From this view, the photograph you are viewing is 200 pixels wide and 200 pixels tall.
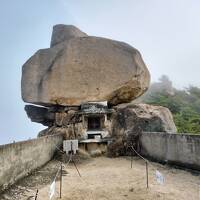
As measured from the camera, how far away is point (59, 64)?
1845cm

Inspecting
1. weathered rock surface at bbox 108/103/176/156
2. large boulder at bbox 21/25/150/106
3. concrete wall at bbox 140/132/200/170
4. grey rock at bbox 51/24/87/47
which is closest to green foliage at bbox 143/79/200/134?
weathered rock surface at bbox 108/103/176/156

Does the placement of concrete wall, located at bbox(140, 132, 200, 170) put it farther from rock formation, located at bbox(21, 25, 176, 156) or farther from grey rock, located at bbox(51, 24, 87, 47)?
grey rock, located at bbox(51, 24, 87, 47)

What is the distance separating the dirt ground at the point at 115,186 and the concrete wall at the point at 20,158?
1.08ft

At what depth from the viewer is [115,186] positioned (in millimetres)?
8172

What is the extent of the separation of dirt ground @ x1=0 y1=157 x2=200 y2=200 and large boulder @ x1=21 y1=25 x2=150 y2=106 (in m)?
7.97

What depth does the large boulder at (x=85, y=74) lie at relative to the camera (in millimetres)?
17953

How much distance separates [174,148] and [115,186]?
13.5 feet

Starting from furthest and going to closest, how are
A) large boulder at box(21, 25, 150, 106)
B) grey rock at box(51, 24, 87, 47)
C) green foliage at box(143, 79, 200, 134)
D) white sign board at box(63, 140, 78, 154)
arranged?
1. green foliage at box(143, 79, 200, 134)
2. grey rock at box(51, 24, 87, 47)
3. large boulder at box(21, 25, 150, 106)
4. white sign board at box(63, 140, 78, 154)

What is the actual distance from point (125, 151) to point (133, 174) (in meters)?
5.46

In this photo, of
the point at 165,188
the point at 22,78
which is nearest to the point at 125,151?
the point at 165,188

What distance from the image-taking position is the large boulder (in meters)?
18.0

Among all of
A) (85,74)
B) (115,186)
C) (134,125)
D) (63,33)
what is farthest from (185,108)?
(115,186)

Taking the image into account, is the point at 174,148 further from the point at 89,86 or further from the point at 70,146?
the point at 89,86

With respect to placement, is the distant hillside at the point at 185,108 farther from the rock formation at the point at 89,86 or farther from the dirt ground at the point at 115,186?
the dirt ground at the point at 115,186
